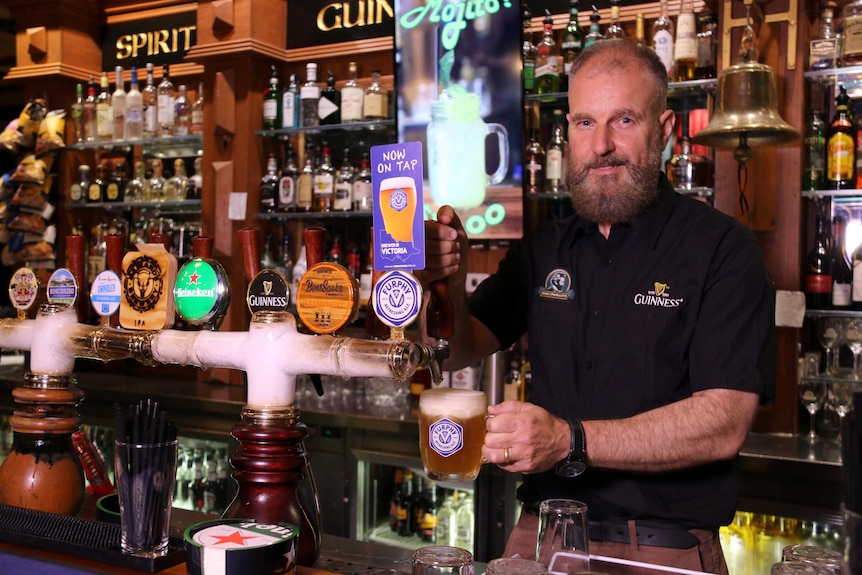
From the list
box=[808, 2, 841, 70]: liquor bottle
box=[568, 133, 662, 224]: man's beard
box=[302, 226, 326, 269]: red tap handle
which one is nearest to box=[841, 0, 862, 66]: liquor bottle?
box=[808, 2, 841, 70]: liquor bottle

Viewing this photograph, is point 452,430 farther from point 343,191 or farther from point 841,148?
point 343,191

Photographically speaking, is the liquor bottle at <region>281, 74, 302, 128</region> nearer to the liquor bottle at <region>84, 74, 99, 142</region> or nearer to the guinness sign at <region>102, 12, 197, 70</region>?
the guinness sign at <region>102, 12, 197, 70</region>

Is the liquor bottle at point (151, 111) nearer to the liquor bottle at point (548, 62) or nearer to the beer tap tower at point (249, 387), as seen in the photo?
the liquor bottle at point (548, 62)

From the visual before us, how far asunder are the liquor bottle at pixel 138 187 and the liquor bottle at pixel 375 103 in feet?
4.80

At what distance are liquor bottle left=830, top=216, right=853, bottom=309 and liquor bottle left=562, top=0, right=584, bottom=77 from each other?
4.04 ft

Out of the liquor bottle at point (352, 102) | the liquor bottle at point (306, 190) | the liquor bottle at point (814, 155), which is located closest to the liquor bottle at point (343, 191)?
the liquor bottle at point (306, 190)

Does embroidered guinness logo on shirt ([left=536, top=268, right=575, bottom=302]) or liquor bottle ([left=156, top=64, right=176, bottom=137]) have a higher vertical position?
liquor bottle ([left=156, top=64, right=176, bottom=137])

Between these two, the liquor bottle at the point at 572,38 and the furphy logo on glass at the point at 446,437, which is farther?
the liquor bottle at the point at 572,38

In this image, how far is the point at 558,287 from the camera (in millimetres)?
1867

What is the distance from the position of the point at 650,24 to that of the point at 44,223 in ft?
11.4

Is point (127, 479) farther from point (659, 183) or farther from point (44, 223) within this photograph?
point (44, 223)

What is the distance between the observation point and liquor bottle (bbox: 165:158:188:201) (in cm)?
454

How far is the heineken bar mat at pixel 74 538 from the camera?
112 centimetres

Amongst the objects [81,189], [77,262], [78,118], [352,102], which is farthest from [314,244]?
[78,118]
